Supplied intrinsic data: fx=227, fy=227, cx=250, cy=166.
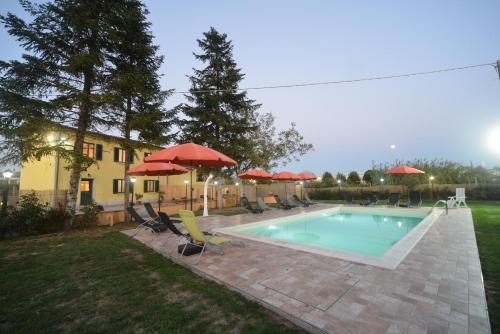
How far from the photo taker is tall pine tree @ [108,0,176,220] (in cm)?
956

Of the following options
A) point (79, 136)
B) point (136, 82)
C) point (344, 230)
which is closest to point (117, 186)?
point (79, 136)

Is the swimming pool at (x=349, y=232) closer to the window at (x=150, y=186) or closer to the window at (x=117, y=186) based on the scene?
the window at (x=117, y=186)

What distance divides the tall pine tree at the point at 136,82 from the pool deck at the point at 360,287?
262 inches

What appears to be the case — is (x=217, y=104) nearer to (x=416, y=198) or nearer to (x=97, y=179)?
(x=97, y=179)

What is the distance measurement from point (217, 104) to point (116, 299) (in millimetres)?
14613

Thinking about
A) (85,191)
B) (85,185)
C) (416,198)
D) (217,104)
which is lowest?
(416,198)

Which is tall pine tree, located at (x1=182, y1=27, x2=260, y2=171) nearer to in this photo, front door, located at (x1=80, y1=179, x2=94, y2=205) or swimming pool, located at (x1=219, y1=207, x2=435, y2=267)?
swimming pool, located at (x1=219, y1=207, x2=435, y2=267)

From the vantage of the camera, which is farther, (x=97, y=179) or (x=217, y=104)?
(x=97, y=179)

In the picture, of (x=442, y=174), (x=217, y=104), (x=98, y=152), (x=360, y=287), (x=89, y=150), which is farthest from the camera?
(x=442, y=174)

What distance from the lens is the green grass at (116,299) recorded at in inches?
108

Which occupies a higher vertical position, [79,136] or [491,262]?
[79,136]

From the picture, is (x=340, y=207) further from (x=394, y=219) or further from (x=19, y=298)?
(x=19, y=298)

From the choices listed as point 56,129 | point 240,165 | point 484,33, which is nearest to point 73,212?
point 56,129

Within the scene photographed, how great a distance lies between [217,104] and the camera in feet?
54.1
